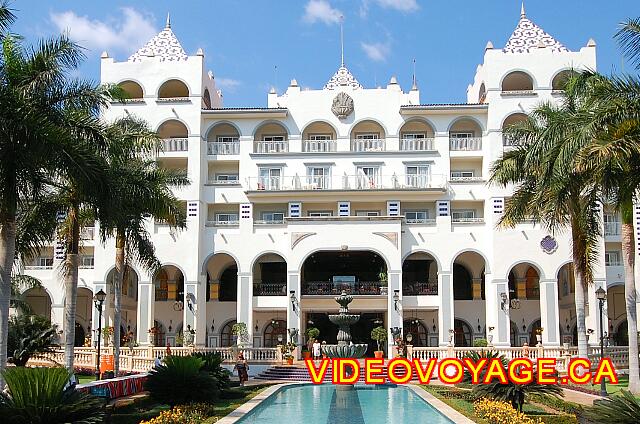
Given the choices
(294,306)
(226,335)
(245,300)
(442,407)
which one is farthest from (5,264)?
(226,335)

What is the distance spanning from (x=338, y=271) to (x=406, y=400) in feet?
78.0

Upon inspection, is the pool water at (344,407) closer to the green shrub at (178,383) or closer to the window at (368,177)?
the green shrub at (178,383)

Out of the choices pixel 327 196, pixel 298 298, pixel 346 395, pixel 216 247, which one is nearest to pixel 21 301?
pixel 216 247

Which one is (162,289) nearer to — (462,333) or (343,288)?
(343,288)

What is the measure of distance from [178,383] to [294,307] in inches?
924

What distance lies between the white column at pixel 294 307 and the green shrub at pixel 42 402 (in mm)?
29824

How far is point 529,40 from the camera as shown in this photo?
4450 cm

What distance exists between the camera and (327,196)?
4431 centimetres

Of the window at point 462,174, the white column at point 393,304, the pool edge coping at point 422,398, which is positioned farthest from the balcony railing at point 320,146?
the pool edge coping at point 422,398

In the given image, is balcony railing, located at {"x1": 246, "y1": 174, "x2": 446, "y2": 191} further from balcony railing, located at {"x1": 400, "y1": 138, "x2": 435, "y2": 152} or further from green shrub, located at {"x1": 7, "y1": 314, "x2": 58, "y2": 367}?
green shrub, located at {"x1": 7, "y1": 314, "x2": 58, "y2": 367}

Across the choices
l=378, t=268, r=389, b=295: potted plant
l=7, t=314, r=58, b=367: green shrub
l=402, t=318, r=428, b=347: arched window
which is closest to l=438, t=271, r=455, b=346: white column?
l=402, t=318, r=428, b=347: arched window

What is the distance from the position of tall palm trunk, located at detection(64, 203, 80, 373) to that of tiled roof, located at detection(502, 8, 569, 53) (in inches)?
1130

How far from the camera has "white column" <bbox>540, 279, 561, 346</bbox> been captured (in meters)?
40.8

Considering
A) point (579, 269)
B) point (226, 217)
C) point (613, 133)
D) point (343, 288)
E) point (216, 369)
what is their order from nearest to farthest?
point (613, 133), point (216, 369), point (579, 269), point (343, 288), point (226, 217)
